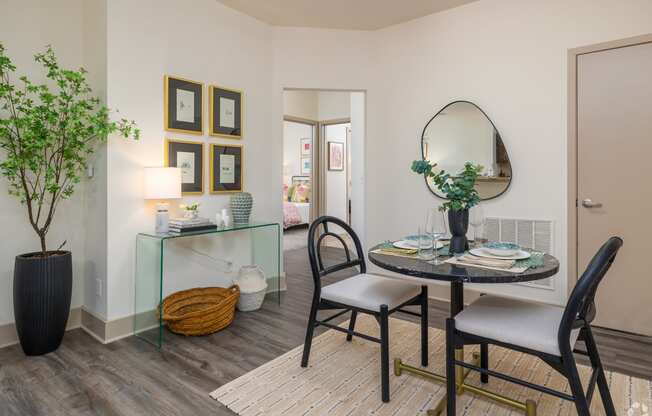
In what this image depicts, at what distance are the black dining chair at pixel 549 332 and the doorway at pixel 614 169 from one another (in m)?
1.42

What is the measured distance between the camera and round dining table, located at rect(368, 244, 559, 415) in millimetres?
1538

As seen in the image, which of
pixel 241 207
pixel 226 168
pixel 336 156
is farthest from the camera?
pixel 336 156

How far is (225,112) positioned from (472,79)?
7.12ft

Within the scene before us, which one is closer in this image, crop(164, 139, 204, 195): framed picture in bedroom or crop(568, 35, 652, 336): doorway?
crop(568, 35, 652, 336): doorway

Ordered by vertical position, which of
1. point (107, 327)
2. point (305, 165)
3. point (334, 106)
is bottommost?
point (107, 327)

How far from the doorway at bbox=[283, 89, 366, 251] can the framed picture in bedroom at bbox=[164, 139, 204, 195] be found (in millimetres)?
2360

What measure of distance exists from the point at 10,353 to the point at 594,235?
13.3ft

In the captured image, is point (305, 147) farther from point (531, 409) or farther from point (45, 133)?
point (531, 409)

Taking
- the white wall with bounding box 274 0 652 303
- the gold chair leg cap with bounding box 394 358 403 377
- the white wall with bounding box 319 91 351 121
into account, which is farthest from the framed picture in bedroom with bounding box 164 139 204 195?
the white wall with bounding box 319 91 351 121

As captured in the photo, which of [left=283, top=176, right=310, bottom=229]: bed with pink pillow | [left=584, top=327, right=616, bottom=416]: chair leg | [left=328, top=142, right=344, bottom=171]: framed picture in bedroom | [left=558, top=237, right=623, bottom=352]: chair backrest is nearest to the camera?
[left=558, top=237, right=623, bottom=352]: chair backrest

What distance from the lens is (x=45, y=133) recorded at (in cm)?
229

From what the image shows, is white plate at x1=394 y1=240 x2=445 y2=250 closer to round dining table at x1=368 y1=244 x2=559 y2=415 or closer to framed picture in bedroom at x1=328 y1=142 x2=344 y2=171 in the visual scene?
round dining table at x1=368 y1=244 x2=559 y2=415

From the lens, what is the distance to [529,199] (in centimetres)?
304

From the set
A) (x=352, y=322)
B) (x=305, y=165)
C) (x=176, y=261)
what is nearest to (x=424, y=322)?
(x=352, y=322)
